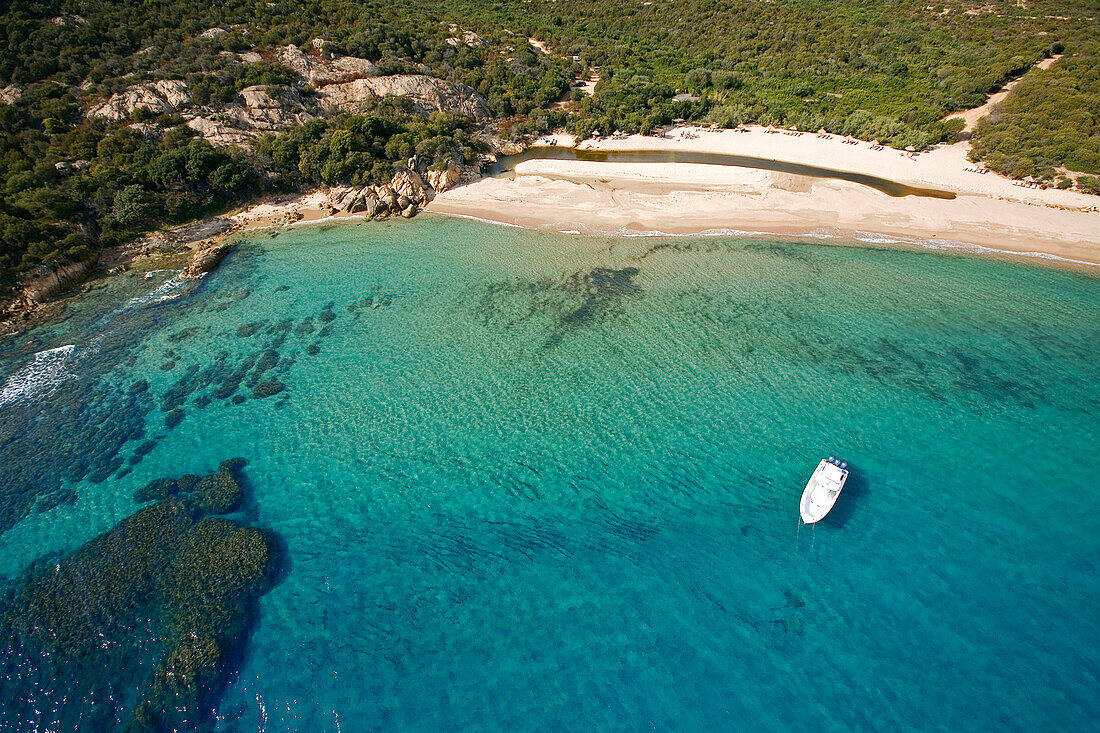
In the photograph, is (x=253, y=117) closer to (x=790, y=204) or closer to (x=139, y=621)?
(x=139, y=621)

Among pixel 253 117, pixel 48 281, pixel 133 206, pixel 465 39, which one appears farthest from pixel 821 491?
pixel 465 39

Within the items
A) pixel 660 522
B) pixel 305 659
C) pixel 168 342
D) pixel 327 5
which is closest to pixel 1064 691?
pixel 660 522

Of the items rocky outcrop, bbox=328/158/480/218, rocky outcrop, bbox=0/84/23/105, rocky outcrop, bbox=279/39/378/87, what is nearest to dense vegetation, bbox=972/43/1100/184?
rocky outcrop, bbox=328/158/480/218

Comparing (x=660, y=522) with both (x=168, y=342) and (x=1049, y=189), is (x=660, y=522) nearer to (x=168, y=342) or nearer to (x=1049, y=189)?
(x=168, y=342)

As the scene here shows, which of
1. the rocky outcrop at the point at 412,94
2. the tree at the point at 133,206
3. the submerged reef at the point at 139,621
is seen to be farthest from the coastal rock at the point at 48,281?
the rocky outcrop at the point at 412,94

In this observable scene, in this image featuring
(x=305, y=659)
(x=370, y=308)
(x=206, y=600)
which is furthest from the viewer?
(x=370, y=308)

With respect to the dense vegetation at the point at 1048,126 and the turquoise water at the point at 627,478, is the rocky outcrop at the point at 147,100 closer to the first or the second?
the turquoise water at the point at 627,478
